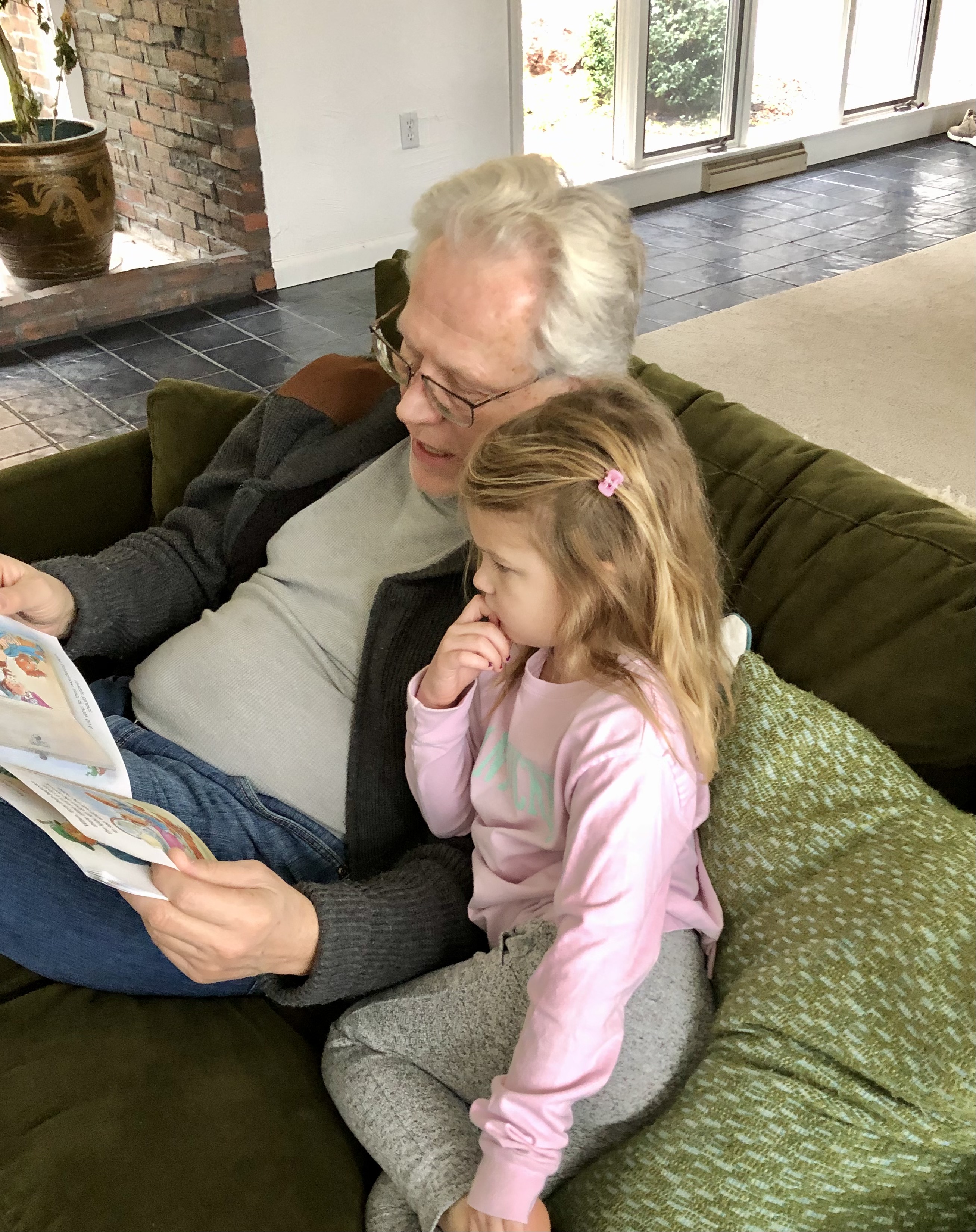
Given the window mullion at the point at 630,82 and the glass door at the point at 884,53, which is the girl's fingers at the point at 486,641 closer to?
the window mullion at the point at 630,82

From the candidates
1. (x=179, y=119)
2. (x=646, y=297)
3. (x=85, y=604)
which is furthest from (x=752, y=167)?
(x=85, y=604)

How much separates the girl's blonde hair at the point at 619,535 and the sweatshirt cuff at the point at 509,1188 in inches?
14.2

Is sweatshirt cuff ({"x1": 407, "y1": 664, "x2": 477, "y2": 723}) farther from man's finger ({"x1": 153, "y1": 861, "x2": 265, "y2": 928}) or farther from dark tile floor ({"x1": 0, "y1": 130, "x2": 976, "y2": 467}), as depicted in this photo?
dark tile floor ({"x1": 0, "y1": 130, "x2": 976, "y2": 467})

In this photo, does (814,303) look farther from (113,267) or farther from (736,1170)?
(736,1170)

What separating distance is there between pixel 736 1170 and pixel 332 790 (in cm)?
61

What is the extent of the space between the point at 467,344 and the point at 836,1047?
77 centimetres

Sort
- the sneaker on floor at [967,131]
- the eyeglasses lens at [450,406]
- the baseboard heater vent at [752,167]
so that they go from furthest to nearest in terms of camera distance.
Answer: the sneaker on floor at [967,131] → the baseboard heater vent at [752,167] → the eyeglasses lens at [450,406]

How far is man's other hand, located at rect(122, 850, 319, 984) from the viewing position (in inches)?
37.3

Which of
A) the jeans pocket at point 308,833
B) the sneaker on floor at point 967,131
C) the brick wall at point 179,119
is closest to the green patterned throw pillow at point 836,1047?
the jeans pocket at point 308,833

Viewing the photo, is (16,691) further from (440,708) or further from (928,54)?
(928,54)

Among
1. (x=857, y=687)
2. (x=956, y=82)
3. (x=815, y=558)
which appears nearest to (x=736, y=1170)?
(x=857, y=687)

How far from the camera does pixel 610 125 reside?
16.9ft

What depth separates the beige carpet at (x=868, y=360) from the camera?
10.0 ft

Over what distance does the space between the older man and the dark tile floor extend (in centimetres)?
173
